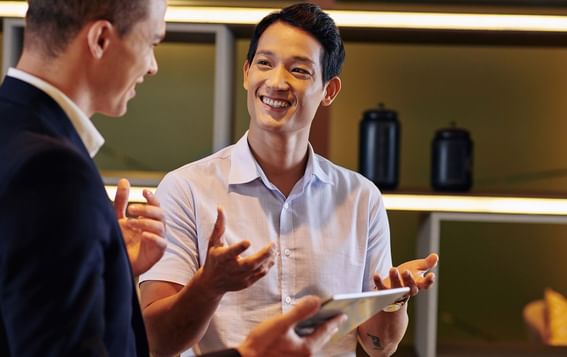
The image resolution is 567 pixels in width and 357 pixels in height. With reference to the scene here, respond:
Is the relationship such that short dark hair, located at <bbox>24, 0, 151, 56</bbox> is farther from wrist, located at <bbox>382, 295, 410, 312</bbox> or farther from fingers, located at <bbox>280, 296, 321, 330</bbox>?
wrist, located at <bbox>382, 295, 410, 312</bbox>

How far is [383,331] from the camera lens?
1821 mm

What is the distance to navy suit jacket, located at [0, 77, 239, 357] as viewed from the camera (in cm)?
88

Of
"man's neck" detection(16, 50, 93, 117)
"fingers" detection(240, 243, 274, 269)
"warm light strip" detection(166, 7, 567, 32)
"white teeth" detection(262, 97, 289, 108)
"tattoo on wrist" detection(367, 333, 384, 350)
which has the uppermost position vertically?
"warm light strip" detection(166, 7, 567, 32)

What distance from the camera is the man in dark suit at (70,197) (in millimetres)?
881

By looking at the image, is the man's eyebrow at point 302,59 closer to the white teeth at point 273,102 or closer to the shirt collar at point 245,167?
the white teeth at point 273,102

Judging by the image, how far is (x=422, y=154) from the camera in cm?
271

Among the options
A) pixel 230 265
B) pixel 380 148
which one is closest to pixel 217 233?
pixel 230 265

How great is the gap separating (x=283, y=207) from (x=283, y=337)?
0.73 m

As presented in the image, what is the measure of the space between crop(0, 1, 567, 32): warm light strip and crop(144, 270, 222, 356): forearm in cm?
95

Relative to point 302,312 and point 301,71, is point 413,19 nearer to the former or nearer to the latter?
point 301,71

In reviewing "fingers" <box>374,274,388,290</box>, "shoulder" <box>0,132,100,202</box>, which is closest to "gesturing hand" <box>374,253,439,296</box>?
"fingers" <box>374,274,388,290</box>

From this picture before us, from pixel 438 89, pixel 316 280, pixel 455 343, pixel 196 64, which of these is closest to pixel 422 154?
pixel 438 89

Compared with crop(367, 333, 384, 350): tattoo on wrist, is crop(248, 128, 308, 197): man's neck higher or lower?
higher

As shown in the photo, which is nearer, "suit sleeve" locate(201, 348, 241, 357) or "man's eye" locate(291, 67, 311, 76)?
"suit sleeve" locate(201, 348, 241, 357)
